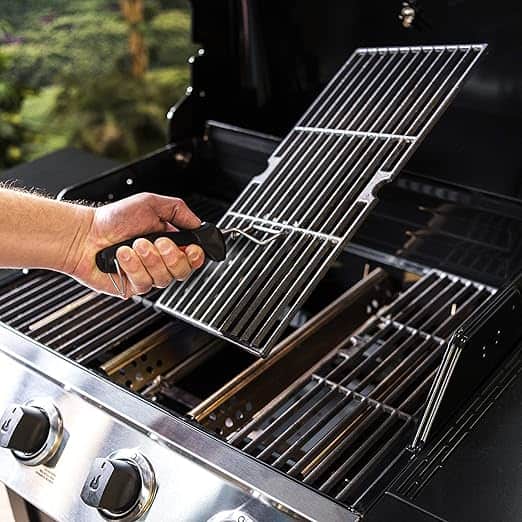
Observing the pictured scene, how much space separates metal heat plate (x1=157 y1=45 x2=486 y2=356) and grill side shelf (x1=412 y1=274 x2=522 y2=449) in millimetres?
174

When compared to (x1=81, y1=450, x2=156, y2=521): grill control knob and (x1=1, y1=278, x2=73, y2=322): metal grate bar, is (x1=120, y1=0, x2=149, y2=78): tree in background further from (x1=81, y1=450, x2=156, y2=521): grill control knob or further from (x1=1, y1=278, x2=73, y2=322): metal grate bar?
(x1=81, y1=450, x2=156, y2=521): grill control knob

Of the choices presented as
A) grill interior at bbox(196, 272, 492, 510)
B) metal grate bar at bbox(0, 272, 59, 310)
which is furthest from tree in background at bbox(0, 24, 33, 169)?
grill interior at bbox(196, 272, 492, 510)

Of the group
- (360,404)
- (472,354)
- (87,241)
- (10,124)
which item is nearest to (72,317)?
(87,241)

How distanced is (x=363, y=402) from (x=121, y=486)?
27 cm

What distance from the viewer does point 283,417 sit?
2.67ft

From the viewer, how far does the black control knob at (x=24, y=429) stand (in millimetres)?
806

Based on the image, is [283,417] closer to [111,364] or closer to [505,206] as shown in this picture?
[111,364]

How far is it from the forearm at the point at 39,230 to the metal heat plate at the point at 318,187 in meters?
0.14

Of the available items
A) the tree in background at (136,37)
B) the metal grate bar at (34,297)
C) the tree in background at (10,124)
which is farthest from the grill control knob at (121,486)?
the tree in background at (136,37)

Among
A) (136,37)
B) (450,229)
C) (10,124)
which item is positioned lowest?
(10,124)

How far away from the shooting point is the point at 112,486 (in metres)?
0.74

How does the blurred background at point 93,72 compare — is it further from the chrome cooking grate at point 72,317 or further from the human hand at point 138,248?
the human hand at point 138,248

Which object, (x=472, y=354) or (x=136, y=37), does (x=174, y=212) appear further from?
(x=136, y=37)

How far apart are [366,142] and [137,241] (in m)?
0.32
